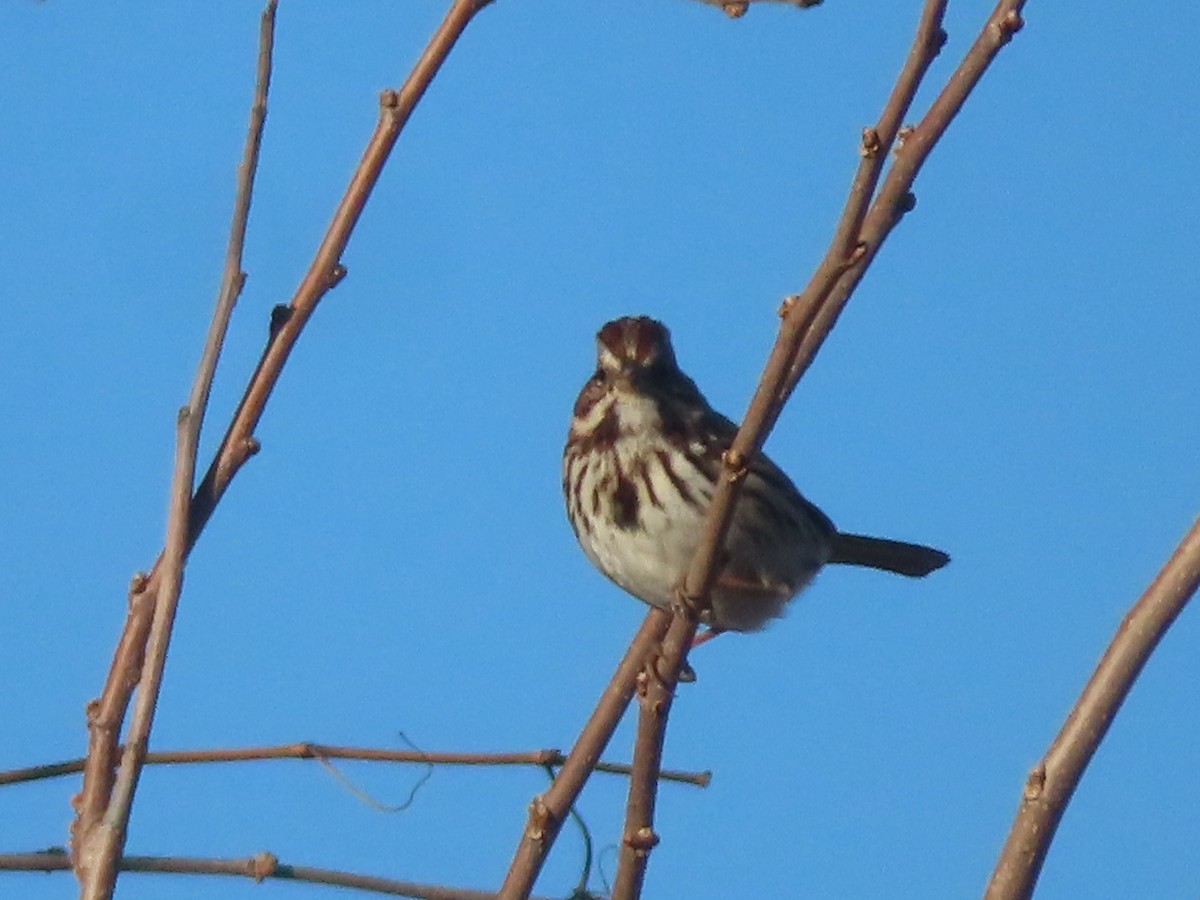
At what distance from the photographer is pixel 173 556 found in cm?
226

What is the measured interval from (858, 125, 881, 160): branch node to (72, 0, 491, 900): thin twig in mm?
556

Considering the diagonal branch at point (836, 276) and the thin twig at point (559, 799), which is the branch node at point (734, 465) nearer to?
the diagonal branch at point (836, 276)

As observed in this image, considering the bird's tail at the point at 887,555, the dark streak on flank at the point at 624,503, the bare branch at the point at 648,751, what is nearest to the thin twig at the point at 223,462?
the bare branch at the point at 648,751

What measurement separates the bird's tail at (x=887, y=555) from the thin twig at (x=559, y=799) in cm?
398

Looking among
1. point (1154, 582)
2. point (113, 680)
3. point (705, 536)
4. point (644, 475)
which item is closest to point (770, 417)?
point (705, 536)

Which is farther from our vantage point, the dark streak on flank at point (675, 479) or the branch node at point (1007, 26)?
the dark streak on flank at point (675, 479)

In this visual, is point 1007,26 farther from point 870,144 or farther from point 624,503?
point 624,503

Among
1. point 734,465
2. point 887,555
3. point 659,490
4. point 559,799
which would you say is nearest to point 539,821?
point 559,799

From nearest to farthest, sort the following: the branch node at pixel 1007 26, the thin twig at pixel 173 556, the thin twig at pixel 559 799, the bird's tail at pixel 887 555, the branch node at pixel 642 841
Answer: the thin twig at pixel 173 556 → the branch node at pixel 1007 26 → the thin twig at pixel 559 799 → the branch node at pixel 642 841 → the bird's tail at pixel 887 555

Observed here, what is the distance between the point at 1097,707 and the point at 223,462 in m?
1.09

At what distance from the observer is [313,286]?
8.45ft

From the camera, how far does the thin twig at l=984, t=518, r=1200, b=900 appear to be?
213 cm

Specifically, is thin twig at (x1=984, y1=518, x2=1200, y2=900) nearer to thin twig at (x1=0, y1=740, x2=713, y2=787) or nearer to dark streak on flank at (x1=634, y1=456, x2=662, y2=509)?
thin twig at (x1=0, y1=740, x2=713, y2=787)

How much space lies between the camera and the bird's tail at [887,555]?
22.6 ft
